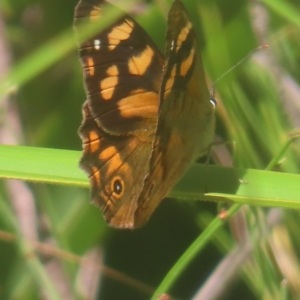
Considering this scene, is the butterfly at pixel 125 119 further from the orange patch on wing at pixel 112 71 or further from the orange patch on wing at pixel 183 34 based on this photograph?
the orange patch on wing at pixel 183 34

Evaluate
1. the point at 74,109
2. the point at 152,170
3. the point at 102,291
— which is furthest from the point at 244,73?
the point at 102,291

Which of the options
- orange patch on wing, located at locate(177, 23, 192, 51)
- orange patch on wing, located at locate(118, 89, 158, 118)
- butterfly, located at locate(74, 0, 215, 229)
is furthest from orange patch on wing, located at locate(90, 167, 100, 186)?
orange patch on wing, located at locate(177, 23, 192, 51)

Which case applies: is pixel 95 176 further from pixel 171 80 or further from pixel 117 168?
pixel 171 80

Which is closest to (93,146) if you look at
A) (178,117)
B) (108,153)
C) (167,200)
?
(108,153)

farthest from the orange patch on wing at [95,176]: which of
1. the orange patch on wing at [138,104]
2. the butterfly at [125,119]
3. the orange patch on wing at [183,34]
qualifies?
the orange patch on wing at [183,34]

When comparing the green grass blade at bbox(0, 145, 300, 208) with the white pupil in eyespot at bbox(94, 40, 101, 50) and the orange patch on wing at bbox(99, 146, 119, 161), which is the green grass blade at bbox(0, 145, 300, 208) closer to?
the orange patch on wing at bbox(99, 146, 119, 161)

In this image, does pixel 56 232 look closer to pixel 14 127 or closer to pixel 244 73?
pixel 14 127
